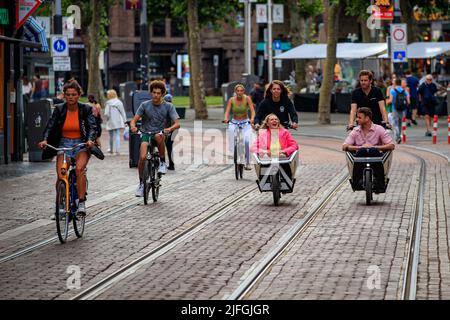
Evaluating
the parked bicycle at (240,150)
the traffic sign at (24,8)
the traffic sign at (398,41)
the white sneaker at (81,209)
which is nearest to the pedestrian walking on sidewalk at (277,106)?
the parked bicycle at (240,150)

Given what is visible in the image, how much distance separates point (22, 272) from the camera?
36.4 feet

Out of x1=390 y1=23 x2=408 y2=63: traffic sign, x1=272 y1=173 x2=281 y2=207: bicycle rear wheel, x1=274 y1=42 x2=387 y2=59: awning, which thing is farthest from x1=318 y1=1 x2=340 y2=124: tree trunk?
x1=272 y1=173 x2=281 y2=207: bicycle rear wheel

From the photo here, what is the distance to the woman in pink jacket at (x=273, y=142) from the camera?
17.1 meters

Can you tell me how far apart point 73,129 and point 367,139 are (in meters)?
4.82

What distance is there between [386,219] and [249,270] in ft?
14.3

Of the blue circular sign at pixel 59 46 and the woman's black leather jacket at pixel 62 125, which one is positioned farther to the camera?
the blue circular sign at pixel 59 46

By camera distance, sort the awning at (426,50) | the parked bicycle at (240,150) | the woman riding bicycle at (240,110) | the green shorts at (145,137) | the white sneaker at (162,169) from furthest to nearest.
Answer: the awning at (426,50), the woman riding bicycle at (240,110), the parked bicycle at (240,150), the white sneaker at (162,169), the green shorts at (145,137)

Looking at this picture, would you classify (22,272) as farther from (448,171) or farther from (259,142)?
(448,171)

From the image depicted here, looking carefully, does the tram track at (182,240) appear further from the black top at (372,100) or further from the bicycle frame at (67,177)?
the black top at (372,100)

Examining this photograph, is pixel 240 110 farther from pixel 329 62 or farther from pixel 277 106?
pixel 329 62

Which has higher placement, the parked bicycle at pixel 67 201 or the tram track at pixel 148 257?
the parked bicycle at pixel 67 201

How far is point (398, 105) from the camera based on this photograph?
31375 mm

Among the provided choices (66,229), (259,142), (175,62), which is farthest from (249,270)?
(175,62)

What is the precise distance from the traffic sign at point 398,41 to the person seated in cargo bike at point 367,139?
17727 millimetres
